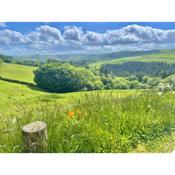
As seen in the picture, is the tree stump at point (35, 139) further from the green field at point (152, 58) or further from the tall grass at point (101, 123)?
the green field at point (152, 58)

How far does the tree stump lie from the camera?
28.3ft

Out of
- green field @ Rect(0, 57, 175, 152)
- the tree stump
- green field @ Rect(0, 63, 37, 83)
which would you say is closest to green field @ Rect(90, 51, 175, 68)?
green field @ Rect(0, 57, 175, 152)

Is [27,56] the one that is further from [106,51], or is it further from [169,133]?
[169,133]

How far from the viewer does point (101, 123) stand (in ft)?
29.6

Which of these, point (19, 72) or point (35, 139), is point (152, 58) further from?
point (35, 139)

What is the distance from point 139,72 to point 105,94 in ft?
2.20

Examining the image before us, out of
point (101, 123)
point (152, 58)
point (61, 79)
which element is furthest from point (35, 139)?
point (152, 58)

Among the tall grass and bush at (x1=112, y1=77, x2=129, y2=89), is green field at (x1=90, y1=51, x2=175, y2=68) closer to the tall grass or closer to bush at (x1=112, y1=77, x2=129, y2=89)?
bush at (x1=112, y1=77, x2=129, y2=89)

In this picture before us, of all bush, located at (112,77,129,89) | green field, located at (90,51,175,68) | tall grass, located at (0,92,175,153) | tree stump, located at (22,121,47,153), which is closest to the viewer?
tree stump, located at (22,121,47,153)

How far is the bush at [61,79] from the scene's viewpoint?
9445mm

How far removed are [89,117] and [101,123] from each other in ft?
0.68

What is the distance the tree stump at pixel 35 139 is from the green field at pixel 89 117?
0.11m

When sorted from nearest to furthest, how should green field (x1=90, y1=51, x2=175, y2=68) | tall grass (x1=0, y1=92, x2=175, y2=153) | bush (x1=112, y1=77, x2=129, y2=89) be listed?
tall grass (x1=0, y1=92, x2=175, y2=153)
green field (x1=90, y1=51, x2=175, y2=68)
bush (x1=112, y1=77, x2=129, y2=89)
